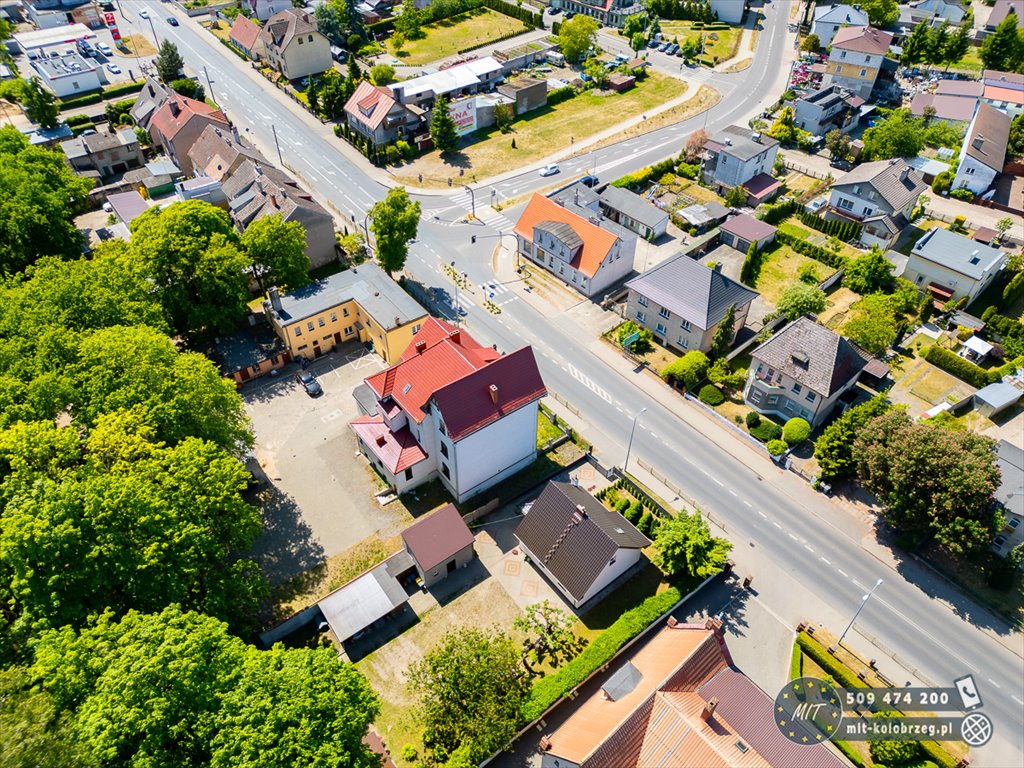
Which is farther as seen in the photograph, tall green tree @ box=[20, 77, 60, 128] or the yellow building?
tall green tree @ box=[20, 77, 60, 128]

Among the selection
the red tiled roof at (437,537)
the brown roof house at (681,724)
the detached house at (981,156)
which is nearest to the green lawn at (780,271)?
the detached house at (981,156)

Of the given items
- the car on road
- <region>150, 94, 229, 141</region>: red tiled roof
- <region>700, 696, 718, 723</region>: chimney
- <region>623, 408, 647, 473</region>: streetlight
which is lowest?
<region>623, 408, 647, 473</region>: streetlight

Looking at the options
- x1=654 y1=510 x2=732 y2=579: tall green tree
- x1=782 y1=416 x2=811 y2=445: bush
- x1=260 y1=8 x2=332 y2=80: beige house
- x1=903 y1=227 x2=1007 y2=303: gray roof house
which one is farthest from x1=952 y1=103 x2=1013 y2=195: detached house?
x1=260 y1=8 x2=332 y2=80: beige house

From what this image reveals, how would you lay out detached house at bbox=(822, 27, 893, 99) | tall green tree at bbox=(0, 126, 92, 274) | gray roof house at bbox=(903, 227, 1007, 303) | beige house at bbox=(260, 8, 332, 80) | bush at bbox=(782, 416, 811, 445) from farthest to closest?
beige house at bbox=(260, 8, 332, 80), detached house at bbox=(822, 27, 893, 99), gray roof house at bbox=(903, 227, 1007, 303), tall green tree at bbox=(0, 126, 92, 274), bush at bbox=(782, 416, 811, 445)

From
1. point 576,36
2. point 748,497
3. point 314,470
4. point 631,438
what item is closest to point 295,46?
point 576,36

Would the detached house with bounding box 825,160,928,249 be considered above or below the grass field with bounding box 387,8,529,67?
below

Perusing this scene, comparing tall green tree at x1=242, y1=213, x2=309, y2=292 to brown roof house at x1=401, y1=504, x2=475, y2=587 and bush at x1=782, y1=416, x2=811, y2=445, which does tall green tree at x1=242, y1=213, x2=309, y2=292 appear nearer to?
brown roof house at x1=401, y1=504, x2=475, y2=587

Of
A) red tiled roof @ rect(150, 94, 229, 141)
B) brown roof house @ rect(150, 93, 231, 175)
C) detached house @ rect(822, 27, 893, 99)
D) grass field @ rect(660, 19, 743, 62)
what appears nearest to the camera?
brown roof house @ rect(150, 93, 231, 175)

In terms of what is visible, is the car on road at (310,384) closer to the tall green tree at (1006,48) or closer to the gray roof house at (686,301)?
the gray roof house at (686,301)

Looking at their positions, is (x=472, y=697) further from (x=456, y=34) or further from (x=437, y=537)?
(x=456, y=34)
